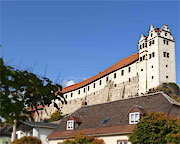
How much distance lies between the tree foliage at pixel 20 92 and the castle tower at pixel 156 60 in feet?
183

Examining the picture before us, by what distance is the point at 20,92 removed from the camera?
5258 millimetres

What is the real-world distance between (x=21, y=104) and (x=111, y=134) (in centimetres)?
2029

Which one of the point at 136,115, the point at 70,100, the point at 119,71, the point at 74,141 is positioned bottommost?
the point at 74,141

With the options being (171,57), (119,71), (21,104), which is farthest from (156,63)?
(21,104)

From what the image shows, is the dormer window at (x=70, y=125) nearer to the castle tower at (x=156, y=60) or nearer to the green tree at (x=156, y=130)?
the green tree at (x=156, y=130)

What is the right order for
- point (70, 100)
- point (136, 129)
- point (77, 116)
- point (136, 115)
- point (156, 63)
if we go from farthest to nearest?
point (70, 100) → point (156, 63) → point (77, 116) → point (136, 115) → point (136, 129)

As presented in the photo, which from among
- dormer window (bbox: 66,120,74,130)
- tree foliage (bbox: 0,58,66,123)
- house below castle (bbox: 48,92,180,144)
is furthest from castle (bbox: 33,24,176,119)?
tree foliage (bbox: 0,58,66,123)

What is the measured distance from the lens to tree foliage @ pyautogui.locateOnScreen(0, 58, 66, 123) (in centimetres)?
461

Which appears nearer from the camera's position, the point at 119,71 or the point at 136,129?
the point at 136,129

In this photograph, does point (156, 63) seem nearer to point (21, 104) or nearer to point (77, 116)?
point (77, 116)

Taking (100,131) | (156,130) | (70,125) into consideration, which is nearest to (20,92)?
(156,130)

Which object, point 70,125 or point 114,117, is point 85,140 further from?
point 70,125

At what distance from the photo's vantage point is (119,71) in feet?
224

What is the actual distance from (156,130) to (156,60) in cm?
4301
